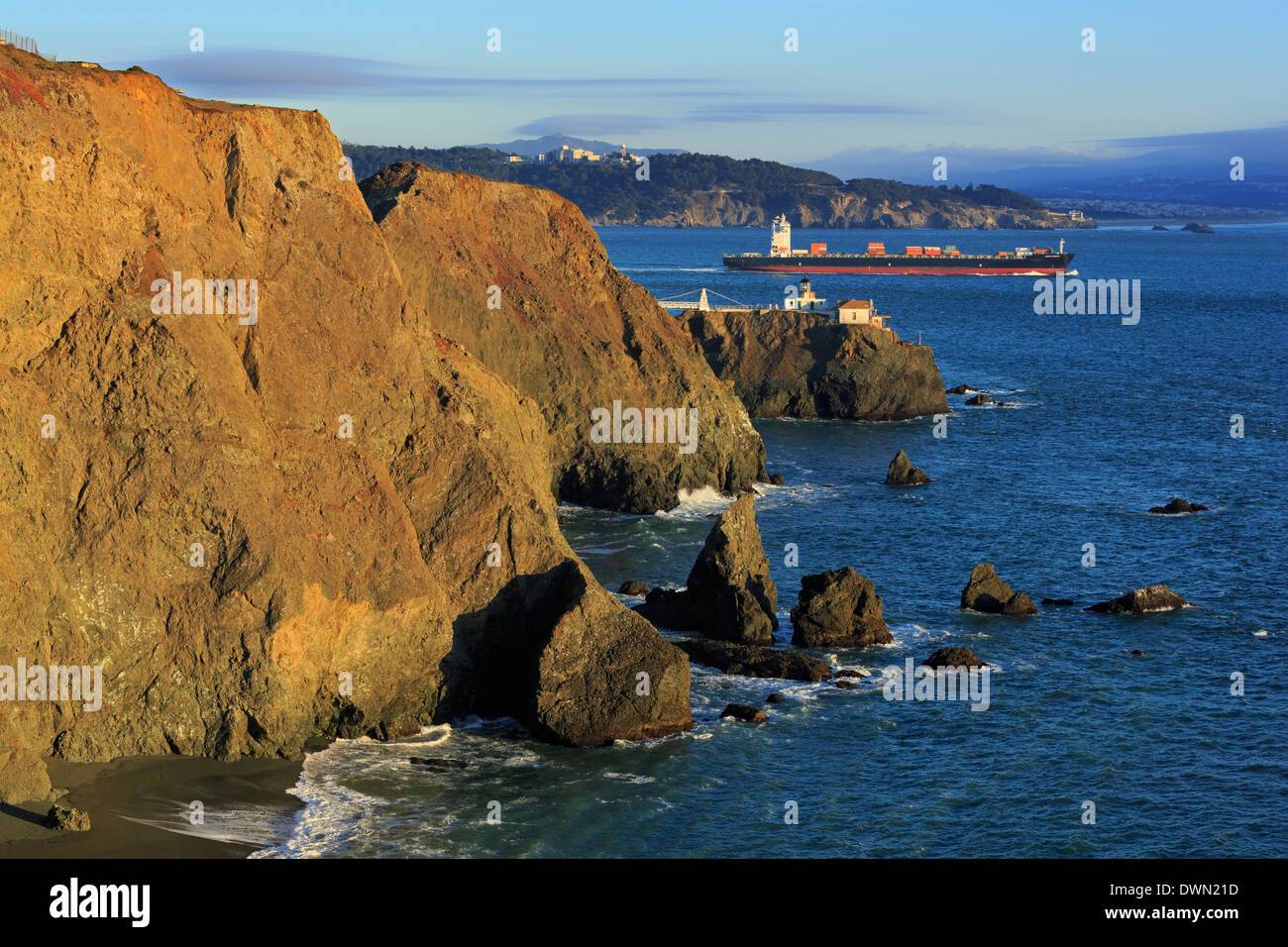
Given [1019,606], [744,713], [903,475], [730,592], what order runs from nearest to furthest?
[744,713] → [730,592] → [1019,606] → [903,475]

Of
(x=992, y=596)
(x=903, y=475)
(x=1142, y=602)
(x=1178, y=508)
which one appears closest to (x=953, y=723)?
(x=992, y=596)

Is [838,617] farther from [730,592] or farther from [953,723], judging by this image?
[953,723]

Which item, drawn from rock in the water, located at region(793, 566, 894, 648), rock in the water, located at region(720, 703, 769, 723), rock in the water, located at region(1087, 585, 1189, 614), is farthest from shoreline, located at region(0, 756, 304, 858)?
rock in the water, located at region(1087, 585, 1189, 614)

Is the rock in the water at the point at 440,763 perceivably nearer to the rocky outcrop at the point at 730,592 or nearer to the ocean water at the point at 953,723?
the ocean water at the point at 953,723
